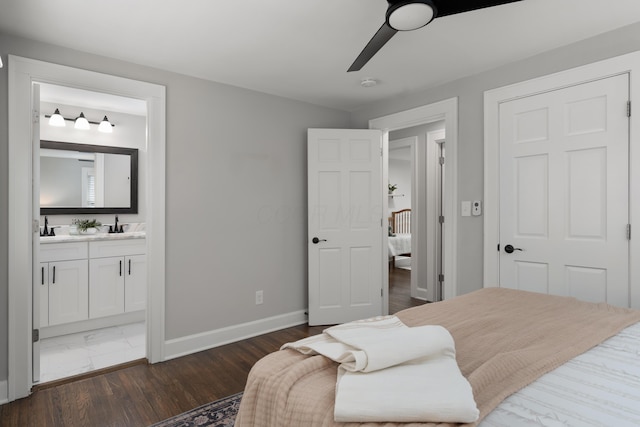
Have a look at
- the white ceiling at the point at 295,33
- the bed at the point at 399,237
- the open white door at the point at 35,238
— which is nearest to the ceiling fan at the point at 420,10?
the white ceiling at the point at 295,33

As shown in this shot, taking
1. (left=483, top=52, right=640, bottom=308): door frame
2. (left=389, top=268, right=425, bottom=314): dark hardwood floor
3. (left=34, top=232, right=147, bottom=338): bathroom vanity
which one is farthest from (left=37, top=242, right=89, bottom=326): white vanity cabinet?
(left=483, top=52, right=640, bottom=308): door frame

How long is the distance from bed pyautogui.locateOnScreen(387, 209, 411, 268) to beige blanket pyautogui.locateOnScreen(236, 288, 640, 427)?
5250 millimetres

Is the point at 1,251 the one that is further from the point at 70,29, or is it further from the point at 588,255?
the point at 588,255

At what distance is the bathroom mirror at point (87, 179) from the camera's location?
3.77 m

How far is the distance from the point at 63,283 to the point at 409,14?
3.69 metres

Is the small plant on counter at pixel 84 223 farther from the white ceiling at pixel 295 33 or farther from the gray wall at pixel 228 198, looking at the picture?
the white ceiling at pixel 295 33

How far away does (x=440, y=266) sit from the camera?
457 centimetres

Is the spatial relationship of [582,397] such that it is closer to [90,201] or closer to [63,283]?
[63,283]

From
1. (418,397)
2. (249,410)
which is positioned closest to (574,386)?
(418,397)

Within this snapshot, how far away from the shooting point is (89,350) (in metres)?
3.07

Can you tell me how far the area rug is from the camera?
1.99 m

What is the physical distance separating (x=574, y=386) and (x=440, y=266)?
370 centimetres

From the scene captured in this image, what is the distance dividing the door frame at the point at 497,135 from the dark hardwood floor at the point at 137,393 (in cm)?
208

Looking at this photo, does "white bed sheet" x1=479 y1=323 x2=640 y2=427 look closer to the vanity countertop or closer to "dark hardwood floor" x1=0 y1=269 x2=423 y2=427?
"dark hardwood floor" x1=0 y1=269 x2=423 y2=427
